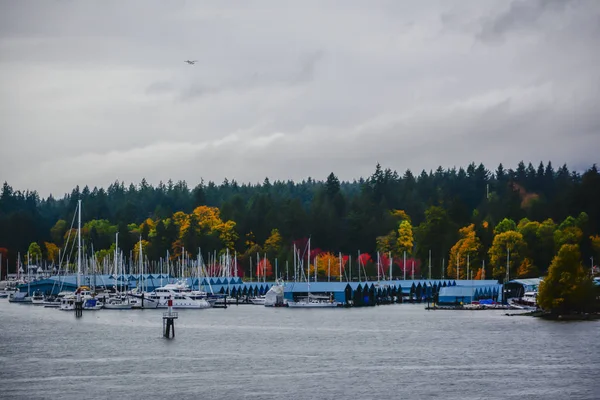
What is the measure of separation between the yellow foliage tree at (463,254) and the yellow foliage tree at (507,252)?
5.96 m

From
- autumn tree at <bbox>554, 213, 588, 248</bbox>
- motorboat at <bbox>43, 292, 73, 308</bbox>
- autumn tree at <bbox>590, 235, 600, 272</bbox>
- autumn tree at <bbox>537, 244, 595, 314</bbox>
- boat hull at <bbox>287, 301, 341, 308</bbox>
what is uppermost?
autumn tree at <bbox>554, 213, 588, 248</bbox>

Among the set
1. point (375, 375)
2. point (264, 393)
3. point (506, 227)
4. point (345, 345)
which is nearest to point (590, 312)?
point (345, 345)

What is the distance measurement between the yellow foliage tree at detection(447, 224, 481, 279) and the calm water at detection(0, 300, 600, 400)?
2234 inches

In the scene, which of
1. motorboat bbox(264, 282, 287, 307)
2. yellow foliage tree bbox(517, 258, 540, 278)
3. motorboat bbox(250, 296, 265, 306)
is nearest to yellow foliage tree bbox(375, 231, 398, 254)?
yellow foliage tree bbox(517, 258, 540, 278)

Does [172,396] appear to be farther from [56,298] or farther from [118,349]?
[56,298]

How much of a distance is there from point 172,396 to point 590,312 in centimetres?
6189

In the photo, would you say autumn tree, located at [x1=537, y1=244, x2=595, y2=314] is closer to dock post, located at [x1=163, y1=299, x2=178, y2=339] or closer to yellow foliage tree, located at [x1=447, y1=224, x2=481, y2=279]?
dock post, located at [x1=163, y1=299, x2=178, y2=339]

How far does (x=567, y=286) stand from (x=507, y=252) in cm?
5877

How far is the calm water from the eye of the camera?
2329 inches

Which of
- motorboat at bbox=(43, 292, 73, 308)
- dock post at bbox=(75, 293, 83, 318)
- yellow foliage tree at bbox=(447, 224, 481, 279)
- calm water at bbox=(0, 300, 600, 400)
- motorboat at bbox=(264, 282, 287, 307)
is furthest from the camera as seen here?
yellow foliage tree at bbox=(447, 224, 481, 279)

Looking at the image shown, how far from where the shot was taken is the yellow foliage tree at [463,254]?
560 feet

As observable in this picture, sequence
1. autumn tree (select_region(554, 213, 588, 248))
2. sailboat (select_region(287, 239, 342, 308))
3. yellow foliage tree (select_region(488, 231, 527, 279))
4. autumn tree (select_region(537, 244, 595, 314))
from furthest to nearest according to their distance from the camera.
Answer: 1. autumn tree (select_region(554, 213, 588, 248))
2. yellow foliage tree (select_region(488, 231, 527, 279))
3. sailboat (select_region(287, 239, 342, 308))
4. autumn tree (select_region(537, 244, 595, 314))

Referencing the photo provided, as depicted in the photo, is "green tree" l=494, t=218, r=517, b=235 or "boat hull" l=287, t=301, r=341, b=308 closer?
"boat hull" l=287, t=301, r=341, b=308

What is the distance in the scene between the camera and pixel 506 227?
178 m
